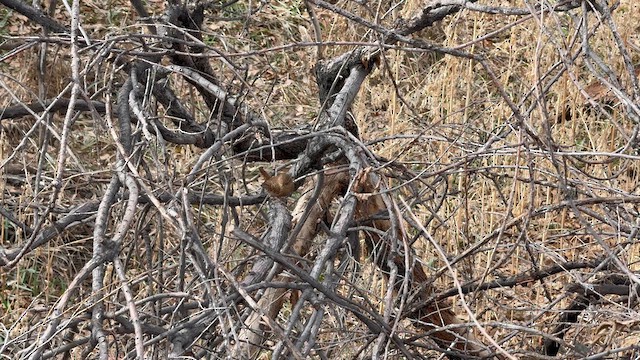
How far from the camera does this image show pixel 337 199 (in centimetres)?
242

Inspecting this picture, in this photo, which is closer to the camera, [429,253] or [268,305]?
[268,305]

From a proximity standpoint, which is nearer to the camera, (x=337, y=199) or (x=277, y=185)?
(x=277, y=185)

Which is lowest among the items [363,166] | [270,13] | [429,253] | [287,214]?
[429,253]

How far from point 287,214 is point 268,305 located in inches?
8.8

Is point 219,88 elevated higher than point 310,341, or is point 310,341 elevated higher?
point 219,88

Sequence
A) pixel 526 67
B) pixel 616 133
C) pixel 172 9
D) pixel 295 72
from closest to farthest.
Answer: pixel 172 9 < pixel 616 133 < pixel 526 67 < pixel 295 72

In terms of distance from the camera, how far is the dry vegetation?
59.7 inches

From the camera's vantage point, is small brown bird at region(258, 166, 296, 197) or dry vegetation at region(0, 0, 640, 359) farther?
small brown bird at region(258, 166, 296, 197)

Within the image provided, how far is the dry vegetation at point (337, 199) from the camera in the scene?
1.52 metres

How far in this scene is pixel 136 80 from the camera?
1.92m

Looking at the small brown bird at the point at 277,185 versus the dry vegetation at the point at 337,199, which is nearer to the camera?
the dry vegetation at the point at 337,199

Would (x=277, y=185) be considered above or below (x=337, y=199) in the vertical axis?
above

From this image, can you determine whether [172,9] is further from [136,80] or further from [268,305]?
[268,305]

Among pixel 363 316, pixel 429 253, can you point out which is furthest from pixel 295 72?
pixel 363 316
